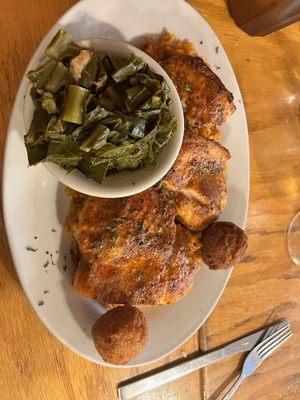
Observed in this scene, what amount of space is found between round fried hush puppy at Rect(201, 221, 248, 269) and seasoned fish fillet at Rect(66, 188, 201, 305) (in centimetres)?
15

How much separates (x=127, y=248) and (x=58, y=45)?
0.91 metres

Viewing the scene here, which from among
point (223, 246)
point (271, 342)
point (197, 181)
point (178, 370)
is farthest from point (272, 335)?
point (197, 181)

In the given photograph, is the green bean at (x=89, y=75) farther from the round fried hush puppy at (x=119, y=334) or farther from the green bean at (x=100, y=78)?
the round fried hush puppy at (x=119, y=334)

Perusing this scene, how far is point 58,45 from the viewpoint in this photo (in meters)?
1.90

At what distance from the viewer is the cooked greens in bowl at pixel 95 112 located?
1.84 meters

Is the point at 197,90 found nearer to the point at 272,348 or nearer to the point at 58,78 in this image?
the point at 58,78

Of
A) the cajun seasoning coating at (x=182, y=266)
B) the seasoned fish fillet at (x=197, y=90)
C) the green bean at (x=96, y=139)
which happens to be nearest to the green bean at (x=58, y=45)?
the green bean at (x=96, y=139)

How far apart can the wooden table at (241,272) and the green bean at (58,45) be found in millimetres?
363

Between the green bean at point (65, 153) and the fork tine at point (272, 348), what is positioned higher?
the green bean at point (65, 153)

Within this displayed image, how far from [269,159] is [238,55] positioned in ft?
2.25

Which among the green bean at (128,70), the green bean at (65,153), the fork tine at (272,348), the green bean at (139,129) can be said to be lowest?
the fork tine at (272,348)

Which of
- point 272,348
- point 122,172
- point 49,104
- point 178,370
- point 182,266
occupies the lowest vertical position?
point 272,348

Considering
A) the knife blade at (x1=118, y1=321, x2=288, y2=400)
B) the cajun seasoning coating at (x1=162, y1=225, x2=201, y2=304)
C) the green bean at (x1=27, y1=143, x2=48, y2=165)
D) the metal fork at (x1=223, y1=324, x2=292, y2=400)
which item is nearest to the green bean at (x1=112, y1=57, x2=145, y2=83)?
the green bean at (x1=27, y1=143, x2=48, y2=165)

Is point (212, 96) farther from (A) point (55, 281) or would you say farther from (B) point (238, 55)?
(A) point (55, 281)
